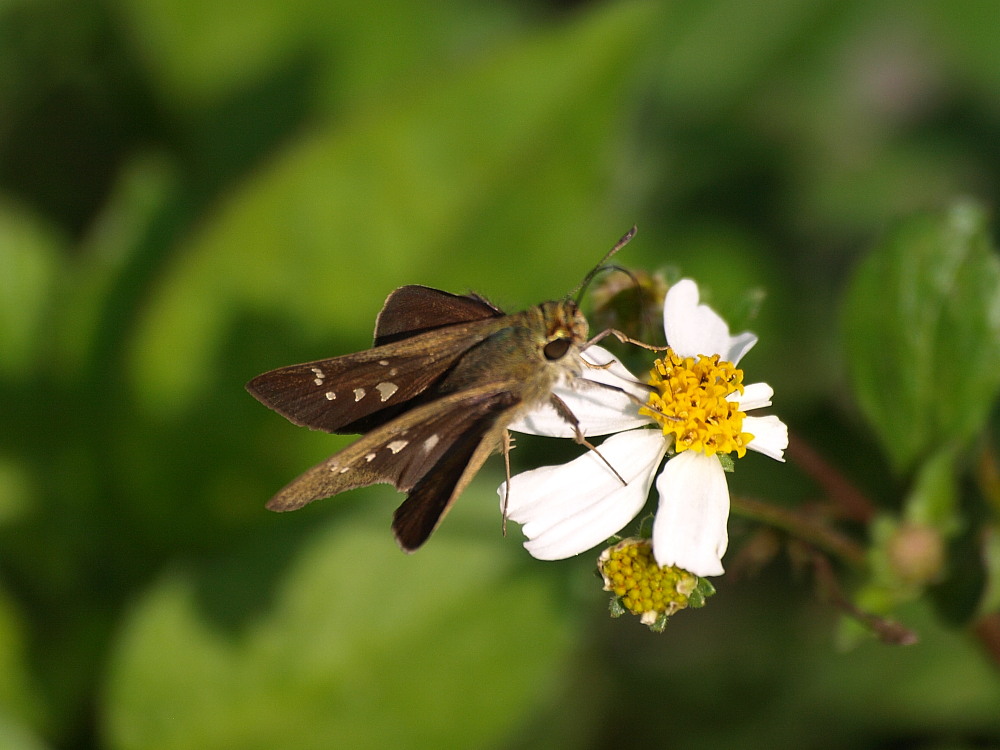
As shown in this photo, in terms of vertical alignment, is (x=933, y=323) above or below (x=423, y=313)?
below

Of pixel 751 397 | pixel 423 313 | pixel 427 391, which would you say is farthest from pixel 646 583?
pixel 423 313

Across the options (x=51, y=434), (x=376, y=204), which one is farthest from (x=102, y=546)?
(x=376, y=204)

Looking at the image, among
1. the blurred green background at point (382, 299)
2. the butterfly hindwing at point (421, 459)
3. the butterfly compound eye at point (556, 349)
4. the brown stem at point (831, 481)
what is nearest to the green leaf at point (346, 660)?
the blurred green background at point (382, 299)

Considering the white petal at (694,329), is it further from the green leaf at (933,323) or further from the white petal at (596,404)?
the green leaf at (933,323)

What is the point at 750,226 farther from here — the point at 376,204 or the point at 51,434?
the point at 51,434

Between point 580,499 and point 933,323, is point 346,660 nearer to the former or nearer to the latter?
point 580,499
